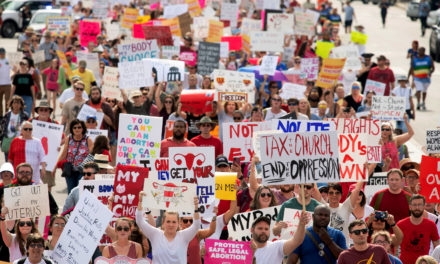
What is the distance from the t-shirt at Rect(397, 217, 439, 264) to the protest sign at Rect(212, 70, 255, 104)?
6.42m

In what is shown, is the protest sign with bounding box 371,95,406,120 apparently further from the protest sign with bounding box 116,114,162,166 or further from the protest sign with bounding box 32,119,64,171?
the protest sign with bounding box 32,119,64,171

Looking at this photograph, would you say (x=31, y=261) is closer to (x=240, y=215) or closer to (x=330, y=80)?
(x=240, y=215)

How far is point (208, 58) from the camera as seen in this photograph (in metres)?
20.6

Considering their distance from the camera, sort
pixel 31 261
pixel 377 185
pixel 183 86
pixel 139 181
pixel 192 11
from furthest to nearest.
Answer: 1. pixel 192 11
2. pixel 183 86
3. pixel 377 185
4. pixel 139 181
5. pixel 31 261

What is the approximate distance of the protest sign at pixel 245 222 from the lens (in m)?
9.99

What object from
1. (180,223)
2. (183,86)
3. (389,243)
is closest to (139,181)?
(180,223)

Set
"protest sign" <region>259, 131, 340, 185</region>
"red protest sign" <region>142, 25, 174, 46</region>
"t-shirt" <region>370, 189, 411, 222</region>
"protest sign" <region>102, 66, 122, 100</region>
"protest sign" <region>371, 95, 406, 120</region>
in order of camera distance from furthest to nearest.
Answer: "red protest sign" <region>142, 25, 174, 46</region>, "protest sign" <region>102, 66, 122, 100</region>, "protest sign" <region>371, 95, 406, 120</region>, "t-shirt" <region>370, 189, 411, 222</region>, "protest sign" <region>259, 131, 340, 185</region>

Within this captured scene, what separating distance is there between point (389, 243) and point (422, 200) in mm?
1102

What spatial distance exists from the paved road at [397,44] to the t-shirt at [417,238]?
631 cm

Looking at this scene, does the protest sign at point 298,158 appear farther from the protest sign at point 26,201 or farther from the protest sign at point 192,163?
the protest sign at point 26,201

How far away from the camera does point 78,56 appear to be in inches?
866

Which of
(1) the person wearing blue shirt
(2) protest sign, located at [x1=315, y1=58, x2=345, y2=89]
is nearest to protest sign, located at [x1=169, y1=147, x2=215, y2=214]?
(1) the person wearing blue shirt

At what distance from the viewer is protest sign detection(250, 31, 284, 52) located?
76.8 feet

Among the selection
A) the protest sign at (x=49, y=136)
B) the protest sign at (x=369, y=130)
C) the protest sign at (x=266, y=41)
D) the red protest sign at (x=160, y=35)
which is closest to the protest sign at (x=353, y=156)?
the protest sign at (x=369, y=130)
